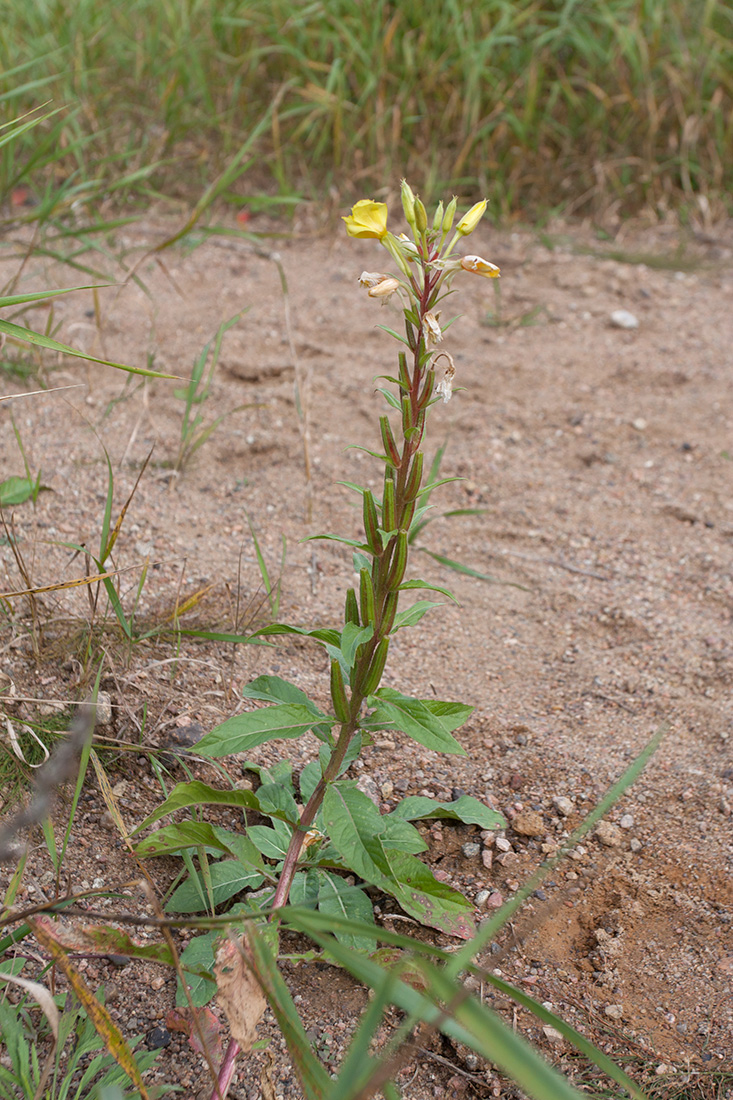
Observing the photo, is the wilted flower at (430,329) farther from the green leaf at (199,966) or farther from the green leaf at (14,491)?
the green leaf at (14,491)

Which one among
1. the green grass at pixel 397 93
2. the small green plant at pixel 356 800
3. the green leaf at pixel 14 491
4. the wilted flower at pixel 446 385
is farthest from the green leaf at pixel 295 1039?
the green grass at pixel 397 93

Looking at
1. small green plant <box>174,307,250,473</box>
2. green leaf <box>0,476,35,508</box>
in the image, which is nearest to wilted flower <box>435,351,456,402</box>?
small green plant <box>174,307,250,473</box>

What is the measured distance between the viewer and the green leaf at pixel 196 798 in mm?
1204

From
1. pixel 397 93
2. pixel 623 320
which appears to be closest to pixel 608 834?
pixel 623 320

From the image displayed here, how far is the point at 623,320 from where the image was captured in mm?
3229

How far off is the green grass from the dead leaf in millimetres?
3058

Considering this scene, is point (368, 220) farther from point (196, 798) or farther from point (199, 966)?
point (199, 966)

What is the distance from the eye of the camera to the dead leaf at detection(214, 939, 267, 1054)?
990 millimetres

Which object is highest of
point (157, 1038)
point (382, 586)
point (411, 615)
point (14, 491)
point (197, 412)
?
point (382, 586)

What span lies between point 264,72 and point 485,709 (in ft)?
10.2

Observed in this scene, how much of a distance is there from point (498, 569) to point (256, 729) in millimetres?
1175

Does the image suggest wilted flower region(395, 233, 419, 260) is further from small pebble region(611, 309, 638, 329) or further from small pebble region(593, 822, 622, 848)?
small pebble region(611, 309, 638, 329)

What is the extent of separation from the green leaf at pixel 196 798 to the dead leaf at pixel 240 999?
0.24 meters

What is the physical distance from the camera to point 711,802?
158 cm
